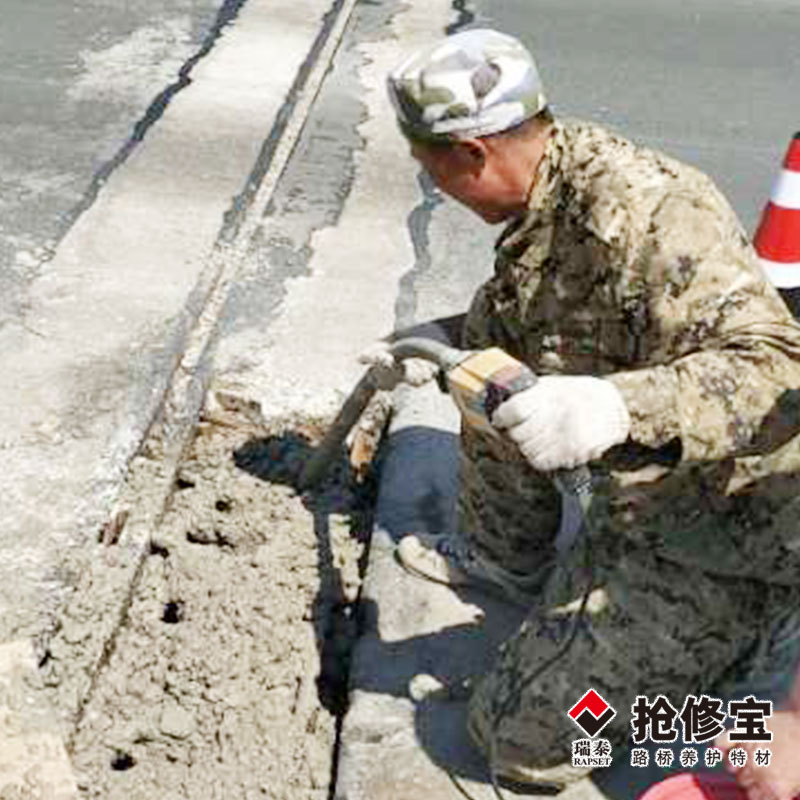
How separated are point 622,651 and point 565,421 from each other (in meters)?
0.71

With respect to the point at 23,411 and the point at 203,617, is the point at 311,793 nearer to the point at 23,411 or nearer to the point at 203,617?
the point at 203,617

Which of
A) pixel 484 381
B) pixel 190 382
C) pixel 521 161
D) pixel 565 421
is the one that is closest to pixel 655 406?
pixel 565 421

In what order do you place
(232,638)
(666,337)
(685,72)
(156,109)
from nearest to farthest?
(666,337) < (232,638) < (156,109) < (685,72)

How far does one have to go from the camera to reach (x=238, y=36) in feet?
A: 21.7

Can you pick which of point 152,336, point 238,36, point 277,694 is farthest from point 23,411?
point 238,36

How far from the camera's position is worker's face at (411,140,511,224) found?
2459mm

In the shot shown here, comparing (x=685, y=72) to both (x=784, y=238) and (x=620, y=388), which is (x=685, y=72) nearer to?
(x=784, y=238)

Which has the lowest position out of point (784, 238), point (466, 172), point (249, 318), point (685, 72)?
point (685, 72)

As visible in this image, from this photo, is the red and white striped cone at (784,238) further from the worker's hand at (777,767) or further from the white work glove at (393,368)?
the worker's hand at (777,767)

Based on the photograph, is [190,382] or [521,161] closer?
[521,161]

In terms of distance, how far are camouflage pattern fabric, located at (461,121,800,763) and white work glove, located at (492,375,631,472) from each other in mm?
43

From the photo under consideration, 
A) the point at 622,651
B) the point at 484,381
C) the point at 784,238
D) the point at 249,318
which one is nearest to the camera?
the point at 484,381

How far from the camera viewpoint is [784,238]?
13.1 ft

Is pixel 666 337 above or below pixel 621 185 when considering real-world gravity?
below
